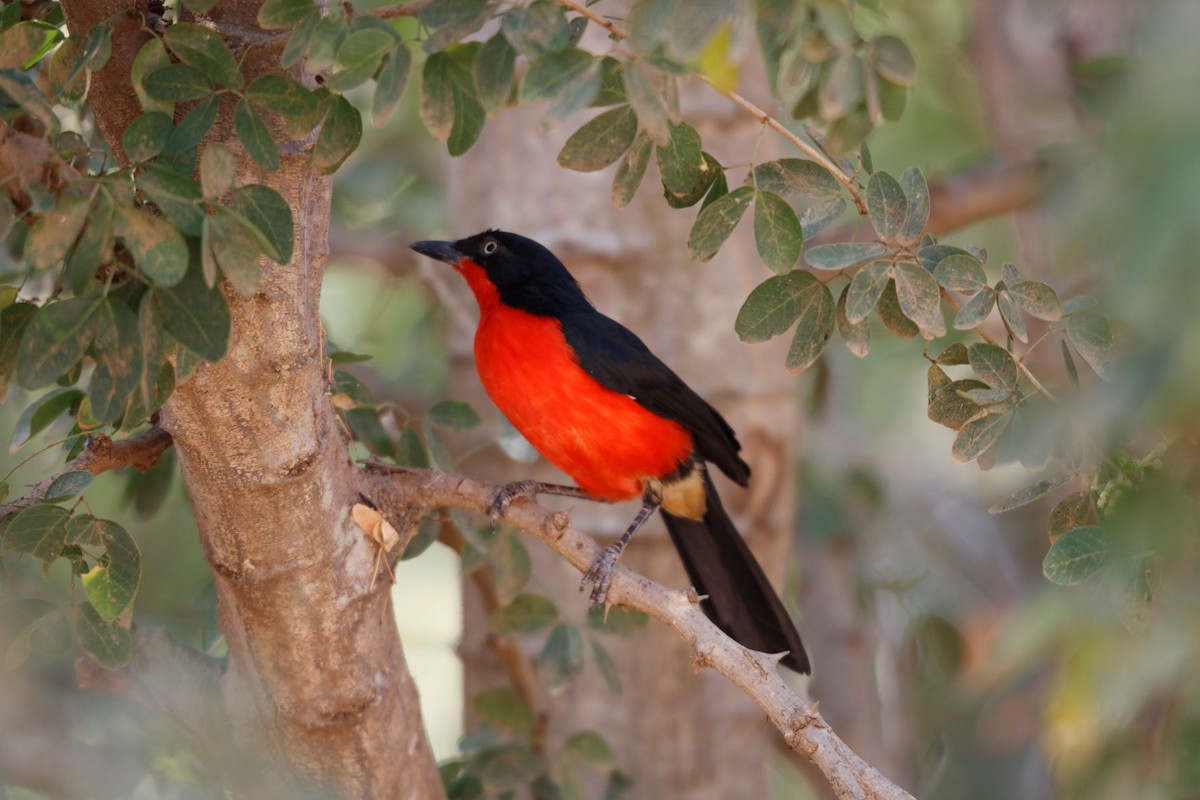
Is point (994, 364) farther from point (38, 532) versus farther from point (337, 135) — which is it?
point (38, 532)

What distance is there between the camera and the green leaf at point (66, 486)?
7.06 feet

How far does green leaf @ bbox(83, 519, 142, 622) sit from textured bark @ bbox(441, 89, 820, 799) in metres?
1.92

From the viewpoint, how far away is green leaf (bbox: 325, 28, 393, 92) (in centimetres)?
185

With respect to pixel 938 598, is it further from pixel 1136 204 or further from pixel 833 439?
pixel 1136 204

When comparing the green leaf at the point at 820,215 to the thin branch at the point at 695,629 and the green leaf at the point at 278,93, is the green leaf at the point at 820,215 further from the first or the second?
the green leaf at the point at 278,93

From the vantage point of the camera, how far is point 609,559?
307 centimetres

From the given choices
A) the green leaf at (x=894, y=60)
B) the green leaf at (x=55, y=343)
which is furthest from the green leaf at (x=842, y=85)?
the green leaf at (x=55, y=343)

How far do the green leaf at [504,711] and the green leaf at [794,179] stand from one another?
1.80 meters

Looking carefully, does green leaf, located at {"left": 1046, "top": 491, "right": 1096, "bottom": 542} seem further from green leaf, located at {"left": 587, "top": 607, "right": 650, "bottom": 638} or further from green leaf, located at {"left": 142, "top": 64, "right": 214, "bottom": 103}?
green leaf, located at {"left": 142, "top": 64, "right": 214, "bottom": 103}

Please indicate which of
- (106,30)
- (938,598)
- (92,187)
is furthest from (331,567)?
(938,598)

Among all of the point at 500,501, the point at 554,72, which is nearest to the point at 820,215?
the point at 554,72

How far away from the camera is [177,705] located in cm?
240

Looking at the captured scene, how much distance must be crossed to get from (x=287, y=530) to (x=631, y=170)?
95 cm

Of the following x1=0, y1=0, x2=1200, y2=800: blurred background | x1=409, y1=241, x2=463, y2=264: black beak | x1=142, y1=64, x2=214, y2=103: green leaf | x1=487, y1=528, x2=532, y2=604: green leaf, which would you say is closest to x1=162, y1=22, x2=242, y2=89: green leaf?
x1=142, y1=64, x2=214, y2=103: green leaf
